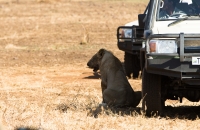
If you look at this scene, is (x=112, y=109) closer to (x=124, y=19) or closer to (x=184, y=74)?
(x=184, y=74)

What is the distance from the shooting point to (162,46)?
7.48 meters

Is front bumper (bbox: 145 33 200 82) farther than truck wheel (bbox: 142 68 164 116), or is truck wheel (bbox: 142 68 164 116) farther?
truck wheel (bbox: 142 68 164 116)

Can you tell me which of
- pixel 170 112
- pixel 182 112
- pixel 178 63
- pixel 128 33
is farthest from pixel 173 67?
pixel 128 33

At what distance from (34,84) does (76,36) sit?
38.5ft

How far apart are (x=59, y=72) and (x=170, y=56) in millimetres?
7744

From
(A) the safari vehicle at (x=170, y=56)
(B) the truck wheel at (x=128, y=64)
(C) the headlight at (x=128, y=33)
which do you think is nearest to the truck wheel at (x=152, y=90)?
(A) the safari vehicle at (x=170, y=56)

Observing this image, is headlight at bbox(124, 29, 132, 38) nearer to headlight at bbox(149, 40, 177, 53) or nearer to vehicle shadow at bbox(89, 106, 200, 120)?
vehicle shadow at bbox(89, 106, 200, 120)

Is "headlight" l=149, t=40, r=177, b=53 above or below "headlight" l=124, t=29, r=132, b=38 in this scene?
above

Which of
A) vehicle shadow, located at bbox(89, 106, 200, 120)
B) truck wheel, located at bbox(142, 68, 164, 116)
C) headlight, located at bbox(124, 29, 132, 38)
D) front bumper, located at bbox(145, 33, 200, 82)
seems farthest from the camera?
headlight, located at bbox(124, 29, 132, 38)

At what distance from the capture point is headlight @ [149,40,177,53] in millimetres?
7430

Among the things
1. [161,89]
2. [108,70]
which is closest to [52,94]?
[108,70]

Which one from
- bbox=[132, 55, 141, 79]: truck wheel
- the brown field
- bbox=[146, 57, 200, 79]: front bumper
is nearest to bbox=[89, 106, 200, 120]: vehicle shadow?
the brown field

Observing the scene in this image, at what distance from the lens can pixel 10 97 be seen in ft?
33.2

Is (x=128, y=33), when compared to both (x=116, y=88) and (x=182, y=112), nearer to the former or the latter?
(x=116, y=88)
